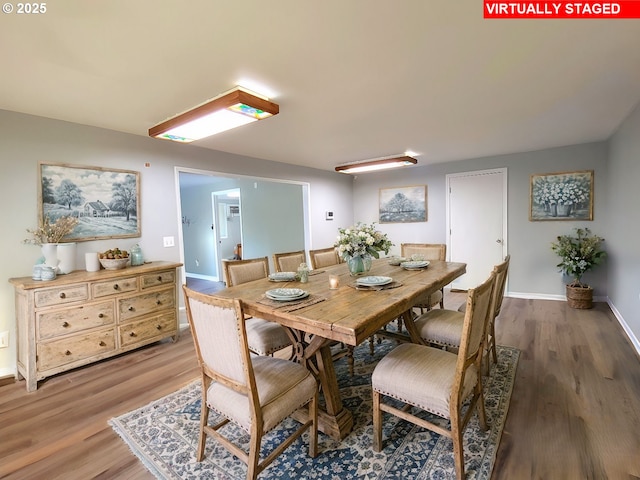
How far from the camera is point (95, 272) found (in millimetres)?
2848

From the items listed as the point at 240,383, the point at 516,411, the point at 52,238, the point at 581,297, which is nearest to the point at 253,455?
the point at 240,383

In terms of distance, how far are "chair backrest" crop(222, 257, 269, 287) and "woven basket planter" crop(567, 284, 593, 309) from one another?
4.13 m

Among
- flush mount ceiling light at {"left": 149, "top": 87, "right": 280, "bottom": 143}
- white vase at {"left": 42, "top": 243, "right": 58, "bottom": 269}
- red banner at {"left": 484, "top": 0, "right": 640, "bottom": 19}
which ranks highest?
red banner at {"left": 484, "top": 0, "right": 640, "bottom": 19}

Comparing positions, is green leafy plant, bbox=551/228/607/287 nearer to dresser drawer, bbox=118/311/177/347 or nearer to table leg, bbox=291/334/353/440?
table leg, bbox=291/334/353/440

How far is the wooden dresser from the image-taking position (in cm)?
241

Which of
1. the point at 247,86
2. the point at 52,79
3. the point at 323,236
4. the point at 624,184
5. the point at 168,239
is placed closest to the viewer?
the point at 52,79

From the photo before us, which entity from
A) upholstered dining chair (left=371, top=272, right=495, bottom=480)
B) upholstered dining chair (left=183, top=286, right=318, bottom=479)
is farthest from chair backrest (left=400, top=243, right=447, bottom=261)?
upholstered dining chair (left=183, top=286, right=318, bottom=479)

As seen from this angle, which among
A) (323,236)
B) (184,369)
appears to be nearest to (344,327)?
(184,369)

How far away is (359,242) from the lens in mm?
2484

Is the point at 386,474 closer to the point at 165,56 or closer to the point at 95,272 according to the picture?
the point at 165,56

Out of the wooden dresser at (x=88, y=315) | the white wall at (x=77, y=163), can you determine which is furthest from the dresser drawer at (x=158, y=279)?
the white wall at (x=77, y=163)

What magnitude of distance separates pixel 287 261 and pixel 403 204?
138 inches

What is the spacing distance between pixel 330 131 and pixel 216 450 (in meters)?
2.92

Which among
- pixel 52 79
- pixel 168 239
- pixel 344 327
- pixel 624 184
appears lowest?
pixel 344 327
